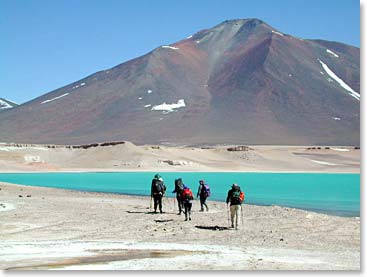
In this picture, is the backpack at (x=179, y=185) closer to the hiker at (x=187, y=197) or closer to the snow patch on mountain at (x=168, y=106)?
the hiker at (x=187, y=197)

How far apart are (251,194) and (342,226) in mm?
18065

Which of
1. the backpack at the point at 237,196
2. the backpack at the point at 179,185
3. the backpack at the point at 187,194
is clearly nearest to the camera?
the backpack at the point at 237,196

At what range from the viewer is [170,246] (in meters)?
12.8

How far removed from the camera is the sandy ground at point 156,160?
71938mm

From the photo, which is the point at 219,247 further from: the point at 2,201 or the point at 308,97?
the point at 308,97

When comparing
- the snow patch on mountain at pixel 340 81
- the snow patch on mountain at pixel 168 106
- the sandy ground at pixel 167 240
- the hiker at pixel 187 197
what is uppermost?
the snow patch on mountain at pixel 340 81

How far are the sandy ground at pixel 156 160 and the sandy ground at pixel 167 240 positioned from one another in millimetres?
48765

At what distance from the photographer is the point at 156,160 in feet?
246

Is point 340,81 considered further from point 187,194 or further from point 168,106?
point 187,194

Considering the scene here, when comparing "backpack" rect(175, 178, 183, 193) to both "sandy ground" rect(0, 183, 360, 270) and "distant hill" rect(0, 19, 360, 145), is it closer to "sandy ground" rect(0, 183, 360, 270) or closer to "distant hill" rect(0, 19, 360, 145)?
"sandy ground" rect(0, 183, 360, 270)

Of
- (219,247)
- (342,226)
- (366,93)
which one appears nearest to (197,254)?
(219,247)

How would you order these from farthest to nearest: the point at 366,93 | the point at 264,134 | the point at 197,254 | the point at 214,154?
the point at 264,134, the point at 214,154, the point at 197,254, the point at 366,93

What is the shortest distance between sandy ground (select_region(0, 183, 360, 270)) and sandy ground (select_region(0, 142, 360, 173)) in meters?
48.8

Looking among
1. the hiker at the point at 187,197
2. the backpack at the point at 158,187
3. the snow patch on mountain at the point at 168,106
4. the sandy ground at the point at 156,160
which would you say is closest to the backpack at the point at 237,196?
the hiker at the point at 187,197
